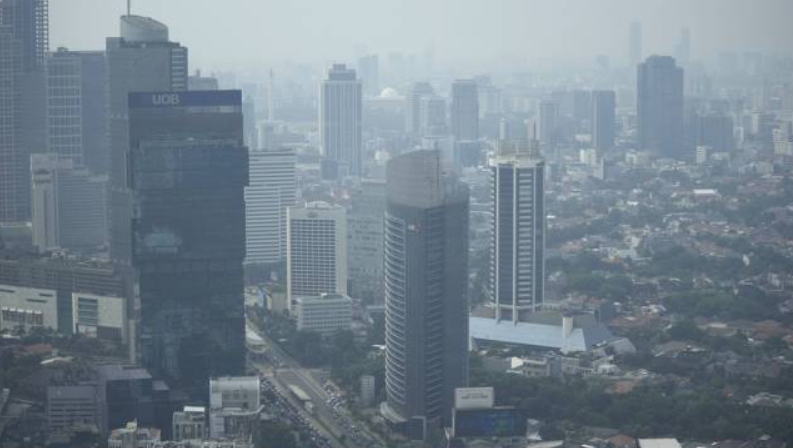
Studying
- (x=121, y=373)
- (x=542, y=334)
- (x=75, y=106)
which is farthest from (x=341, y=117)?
(x=121, y=373)

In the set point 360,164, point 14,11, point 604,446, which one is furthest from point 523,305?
point 360,164

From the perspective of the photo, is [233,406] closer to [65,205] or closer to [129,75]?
[129,75]

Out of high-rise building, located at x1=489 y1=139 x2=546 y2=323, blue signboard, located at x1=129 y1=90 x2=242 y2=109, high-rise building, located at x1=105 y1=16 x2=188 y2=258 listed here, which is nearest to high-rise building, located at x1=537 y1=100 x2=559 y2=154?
high-rise building, located at x1=489 y1=139 x2=546 y2=323

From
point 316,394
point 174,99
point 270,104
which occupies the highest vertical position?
point 174,99

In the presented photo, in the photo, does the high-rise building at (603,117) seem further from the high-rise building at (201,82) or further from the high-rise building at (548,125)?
the high-rise building at (201,82)

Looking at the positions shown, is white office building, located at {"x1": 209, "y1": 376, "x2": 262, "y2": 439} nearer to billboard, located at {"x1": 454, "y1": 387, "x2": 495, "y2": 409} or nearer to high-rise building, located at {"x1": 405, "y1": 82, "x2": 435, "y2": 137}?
billboard, located at {"x1": 454, "y1": 387, "x2": 495, "y2": 409}
